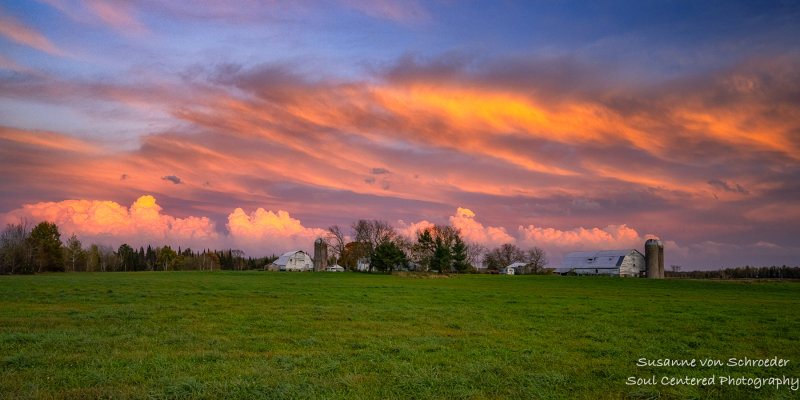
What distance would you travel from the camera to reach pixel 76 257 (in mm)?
124688

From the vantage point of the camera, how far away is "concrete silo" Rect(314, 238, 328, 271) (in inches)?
4678

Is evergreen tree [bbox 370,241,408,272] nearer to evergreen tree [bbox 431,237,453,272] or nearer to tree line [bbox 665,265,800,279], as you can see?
evergreen tree [bbox 431,237,453,272]

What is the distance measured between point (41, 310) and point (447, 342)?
1937 cm

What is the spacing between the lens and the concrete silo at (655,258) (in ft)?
317

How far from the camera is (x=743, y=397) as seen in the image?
892 centimetres

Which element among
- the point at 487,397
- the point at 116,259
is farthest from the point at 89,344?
the point at 116,259

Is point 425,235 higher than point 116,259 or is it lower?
higher

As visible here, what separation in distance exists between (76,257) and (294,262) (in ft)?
194

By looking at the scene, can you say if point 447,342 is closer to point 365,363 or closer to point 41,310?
point 365,363

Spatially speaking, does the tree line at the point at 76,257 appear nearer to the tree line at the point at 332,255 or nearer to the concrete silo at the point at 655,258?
the tree line at the point at 332,255

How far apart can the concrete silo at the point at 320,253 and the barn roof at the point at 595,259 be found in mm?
64377

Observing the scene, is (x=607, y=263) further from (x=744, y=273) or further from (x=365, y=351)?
(x=365, y=351)

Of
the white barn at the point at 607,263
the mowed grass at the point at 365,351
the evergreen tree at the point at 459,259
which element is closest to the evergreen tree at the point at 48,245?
the evergreen tree at the point at 459,259

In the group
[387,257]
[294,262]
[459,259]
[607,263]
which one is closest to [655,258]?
[607,263]
